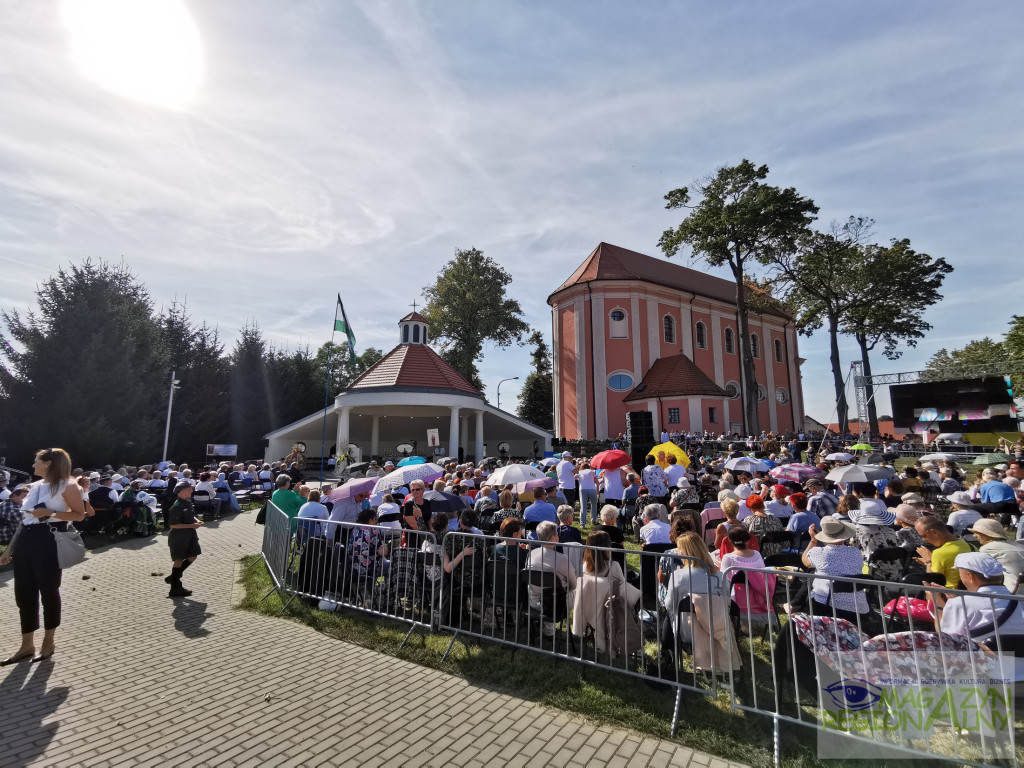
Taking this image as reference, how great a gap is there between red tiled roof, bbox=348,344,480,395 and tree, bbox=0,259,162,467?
11.4 m

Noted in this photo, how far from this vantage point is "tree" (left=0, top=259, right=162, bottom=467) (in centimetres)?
2447

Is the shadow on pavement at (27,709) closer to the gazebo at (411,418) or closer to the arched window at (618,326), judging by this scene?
the gazebo at (411,418)

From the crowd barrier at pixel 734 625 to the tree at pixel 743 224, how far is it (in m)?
25.3

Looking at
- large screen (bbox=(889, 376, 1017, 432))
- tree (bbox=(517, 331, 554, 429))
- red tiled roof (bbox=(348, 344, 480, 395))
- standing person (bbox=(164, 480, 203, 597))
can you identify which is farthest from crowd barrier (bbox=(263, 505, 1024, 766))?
tree (bbox=(517, 331, 554, 429))

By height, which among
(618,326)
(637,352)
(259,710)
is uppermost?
(618,326)

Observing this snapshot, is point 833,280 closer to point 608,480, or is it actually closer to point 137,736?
point 608,480

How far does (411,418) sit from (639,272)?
2044cm

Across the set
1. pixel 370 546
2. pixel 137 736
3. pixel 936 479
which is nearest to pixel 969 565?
pixel 370 546

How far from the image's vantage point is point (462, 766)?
3.25 m

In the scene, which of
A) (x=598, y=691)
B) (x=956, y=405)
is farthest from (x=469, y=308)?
(x=598, y=691)

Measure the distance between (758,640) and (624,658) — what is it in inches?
75.2

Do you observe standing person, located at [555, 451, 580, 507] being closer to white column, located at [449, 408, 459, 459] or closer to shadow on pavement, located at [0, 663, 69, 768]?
shadow on pavement, located at [0, 663, 69, 768]

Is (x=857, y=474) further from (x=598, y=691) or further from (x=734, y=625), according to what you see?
(x=598, y=691)

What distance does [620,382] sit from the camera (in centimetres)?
3422
